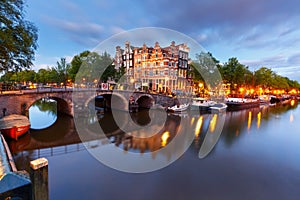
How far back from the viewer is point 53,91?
2088 centimetres

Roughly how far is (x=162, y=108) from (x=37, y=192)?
2933 cm

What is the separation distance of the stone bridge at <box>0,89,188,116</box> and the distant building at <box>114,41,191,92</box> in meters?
8.84

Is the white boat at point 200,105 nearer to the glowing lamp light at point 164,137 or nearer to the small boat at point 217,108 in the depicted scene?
the small boat at point 217,108

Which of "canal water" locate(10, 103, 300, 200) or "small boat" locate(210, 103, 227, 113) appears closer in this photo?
"canal water" locate(10, 103, 300, 200)

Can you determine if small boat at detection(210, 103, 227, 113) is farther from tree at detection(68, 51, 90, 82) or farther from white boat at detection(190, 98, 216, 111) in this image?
tree at detection(68, 51, 90, 82)

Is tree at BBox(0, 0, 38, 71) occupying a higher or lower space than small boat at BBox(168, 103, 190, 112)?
higher

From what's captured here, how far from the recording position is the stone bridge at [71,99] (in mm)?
16891

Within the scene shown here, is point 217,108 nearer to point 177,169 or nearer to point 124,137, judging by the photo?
point 124,137

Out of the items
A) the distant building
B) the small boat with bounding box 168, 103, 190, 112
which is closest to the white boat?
the small boat with bounding box 168, 103, 190, 112

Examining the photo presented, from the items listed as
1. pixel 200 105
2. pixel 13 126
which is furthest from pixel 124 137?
pixel 200 105

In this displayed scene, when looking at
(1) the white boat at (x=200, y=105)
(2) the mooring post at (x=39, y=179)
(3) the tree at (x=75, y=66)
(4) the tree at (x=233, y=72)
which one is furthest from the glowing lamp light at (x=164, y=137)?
(4) the tree at (x=233, y=72)

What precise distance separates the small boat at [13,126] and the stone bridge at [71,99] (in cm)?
284

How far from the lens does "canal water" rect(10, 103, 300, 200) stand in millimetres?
8055

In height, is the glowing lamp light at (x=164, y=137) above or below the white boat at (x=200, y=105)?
below
